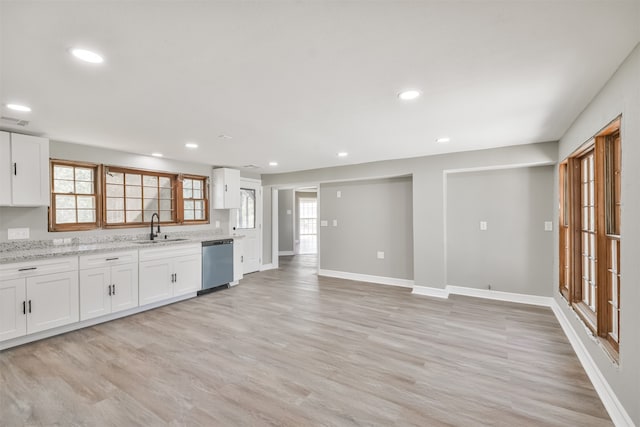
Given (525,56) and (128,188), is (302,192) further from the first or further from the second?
(525,56)

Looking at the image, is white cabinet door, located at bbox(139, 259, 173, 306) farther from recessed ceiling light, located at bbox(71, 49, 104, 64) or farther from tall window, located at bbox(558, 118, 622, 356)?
tall window, located at bbox(558, 118, 622, 356)

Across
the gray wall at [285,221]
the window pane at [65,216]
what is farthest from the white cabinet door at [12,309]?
the gray wall at [285,221]

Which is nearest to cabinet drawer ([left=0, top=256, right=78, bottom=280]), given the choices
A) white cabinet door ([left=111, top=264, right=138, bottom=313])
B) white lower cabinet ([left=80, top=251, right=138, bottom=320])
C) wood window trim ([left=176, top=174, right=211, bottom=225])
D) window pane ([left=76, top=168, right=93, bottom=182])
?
white lower cabinet ([left=80, top=251, right=138, bottom=320])

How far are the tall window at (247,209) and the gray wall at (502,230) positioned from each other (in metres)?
4.07

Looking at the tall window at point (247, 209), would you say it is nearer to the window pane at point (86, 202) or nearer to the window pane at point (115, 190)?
the window pane at point (115, 190)

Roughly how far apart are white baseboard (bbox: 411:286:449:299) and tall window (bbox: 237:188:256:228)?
146 inches

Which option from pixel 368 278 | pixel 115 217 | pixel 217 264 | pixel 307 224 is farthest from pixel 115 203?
pixel 307 224

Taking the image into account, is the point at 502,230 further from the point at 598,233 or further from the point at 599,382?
the point at 599,382

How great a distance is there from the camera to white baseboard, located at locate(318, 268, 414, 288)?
17.8ft

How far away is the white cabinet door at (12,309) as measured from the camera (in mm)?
2807

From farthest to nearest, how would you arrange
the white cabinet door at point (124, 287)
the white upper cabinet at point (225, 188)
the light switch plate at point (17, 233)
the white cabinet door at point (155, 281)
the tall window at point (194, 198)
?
the white upper cabinet at point (225, 188)
the tall window at point (194, 198)
the white cabinet door at point (155, 281)
the white cabinet door at point (124, 287)
the light switch plate at point (17, 233)

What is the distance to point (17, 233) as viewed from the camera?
3395mm

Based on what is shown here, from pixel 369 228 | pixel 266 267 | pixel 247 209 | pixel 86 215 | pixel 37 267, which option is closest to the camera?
pixel 37 267

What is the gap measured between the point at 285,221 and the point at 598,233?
769 centimetres
